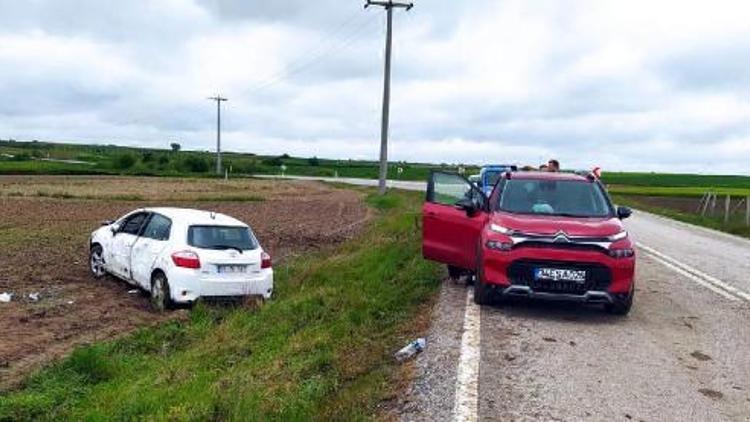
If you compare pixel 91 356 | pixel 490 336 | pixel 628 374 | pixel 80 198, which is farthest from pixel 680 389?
pixel 80 198

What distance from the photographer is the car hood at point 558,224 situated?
29.7 ft

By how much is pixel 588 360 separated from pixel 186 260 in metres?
6.93

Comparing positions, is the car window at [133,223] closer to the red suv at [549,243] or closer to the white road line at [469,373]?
the red suv at [549,243]

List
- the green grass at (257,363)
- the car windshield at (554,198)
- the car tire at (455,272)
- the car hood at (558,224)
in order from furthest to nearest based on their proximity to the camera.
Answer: the car tire at (455,272) → the car windshield at (554,198) → the car hood at (558,224) → the green grass at (257,363)

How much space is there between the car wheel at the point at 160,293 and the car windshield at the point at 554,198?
5.46m

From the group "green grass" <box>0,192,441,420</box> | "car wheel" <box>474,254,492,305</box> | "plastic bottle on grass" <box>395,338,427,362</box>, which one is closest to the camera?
"green grass" <box>0,192,441,420</box>

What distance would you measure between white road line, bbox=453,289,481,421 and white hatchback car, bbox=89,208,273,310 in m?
4.70

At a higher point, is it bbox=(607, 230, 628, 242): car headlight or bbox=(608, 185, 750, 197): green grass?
bbox=(607, 230, 628, 242): car headlight

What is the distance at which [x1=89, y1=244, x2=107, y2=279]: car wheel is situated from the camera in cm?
1495

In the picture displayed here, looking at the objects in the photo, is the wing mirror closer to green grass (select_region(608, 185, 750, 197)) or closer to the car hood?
the car hood

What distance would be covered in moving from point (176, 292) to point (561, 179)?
5949 mm

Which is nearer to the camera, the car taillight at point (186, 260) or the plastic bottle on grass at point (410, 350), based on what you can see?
the plastic bottle on grass at point (410, 350)

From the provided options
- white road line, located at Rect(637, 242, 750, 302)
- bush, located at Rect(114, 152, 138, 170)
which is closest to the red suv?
white road line, located at Rect(637, 242, 750, 302)

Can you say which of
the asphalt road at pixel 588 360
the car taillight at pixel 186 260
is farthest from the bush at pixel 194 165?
the asphalt road at pixel 588 360
